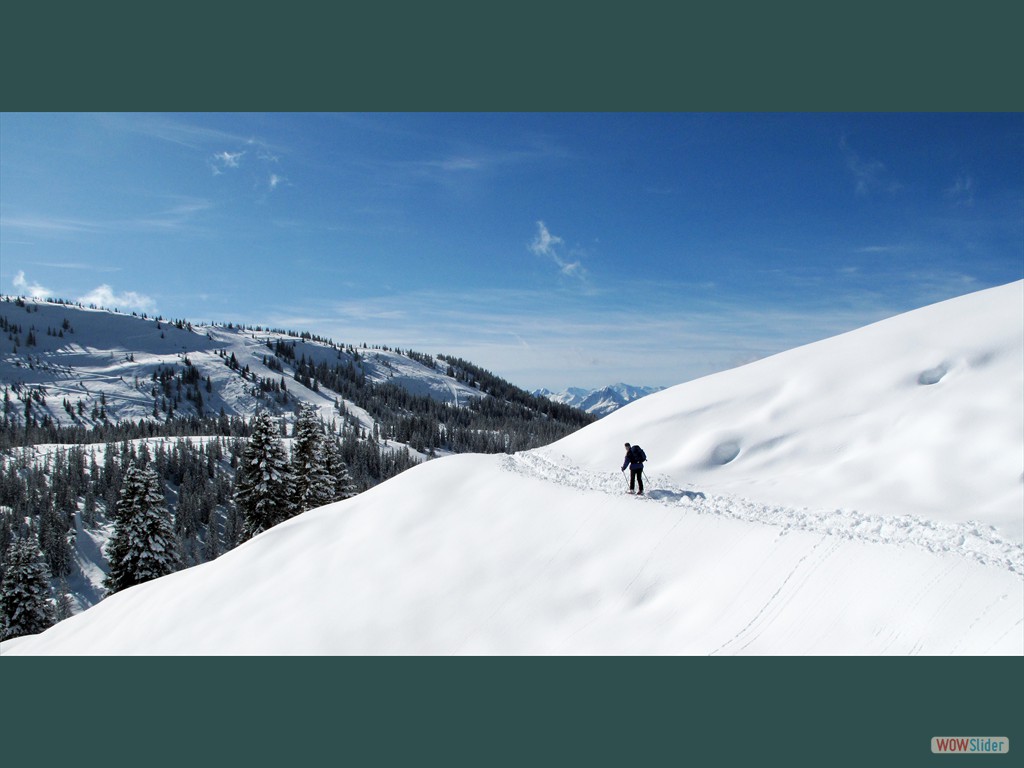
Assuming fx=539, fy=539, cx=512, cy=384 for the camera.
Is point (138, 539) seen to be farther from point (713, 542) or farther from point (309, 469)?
point (713, 542)

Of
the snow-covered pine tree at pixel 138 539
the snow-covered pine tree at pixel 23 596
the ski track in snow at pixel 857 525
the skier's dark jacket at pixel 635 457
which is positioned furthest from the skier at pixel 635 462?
the snow-covered pine tree at pixel 23 596

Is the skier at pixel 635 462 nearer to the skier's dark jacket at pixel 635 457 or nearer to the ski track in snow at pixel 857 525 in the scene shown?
the skier's dark jacket at pixel 635 457

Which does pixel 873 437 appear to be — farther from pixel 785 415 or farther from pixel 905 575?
pixel 905 575

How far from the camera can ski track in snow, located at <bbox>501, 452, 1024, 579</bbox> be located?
32.2ft

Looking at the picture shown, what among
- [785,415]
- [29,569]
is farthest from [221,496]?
[785,415]

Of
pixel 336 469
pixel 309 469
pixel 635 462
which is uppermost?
pixel 635 462

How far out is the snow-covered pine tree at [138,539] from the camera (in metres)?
35.8

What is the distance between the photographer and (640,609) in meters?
11.1

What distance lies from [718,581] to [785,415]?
387 inches

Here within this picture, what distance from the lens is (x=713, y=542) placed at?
40.6 feet

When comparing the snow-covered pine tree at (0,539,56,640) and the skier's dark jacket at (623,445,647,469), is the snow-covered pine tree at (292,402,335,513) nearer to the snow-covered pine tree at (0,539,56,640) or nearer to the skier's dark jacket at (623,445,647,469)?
the snow-covered pine tree at (0,539,56,640)

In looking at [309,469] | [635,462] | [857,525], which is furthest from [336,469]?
[857,525]

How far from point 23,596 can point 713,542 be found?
48.6 metres

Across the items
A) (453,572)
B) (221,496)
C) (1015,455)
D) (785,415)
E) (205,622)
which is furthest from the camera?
(221,496)
